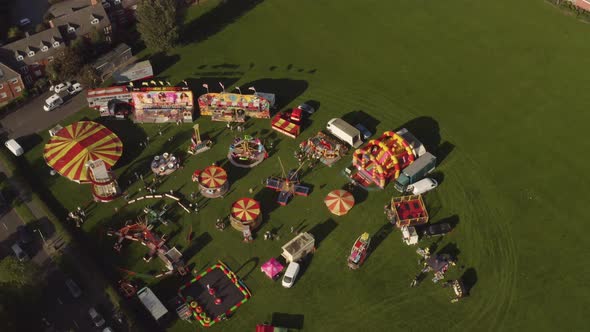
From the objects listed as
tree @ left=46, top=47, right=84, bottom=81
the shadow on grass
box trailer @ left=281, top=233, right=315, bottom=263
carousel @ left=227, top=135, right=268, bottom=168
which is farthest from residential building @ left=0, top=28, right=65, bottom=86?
box trailer @ left=281, top=233, right=315, bottom=263

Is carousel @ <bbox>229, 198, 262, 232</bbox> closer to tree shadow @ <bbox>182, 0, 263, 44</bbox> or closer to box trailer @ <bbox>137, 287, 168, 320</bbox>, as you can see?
box trailer @ <bbox>137, 287, 168, 320</bbox>

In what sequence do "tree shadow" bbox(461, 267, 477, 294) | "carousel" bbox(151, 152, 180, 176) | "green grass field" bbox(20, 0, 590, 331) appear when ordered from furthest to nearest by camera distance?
"carousel" bbox(151, 152, 180, 176), "tree shadow" bbox(461, 267, 477, 294), "green grass field" bbox(20, 0, 590, 331)

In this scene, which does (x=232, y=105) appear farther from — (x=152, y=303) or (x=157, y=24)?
(x=152, y=303)

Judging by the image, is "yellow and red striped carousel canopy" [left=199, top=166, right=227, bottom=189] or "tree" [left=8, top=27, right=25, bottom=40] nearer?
"yellow and red striped carousel canopy" [left=199, top=166, right=227, bottom=189]

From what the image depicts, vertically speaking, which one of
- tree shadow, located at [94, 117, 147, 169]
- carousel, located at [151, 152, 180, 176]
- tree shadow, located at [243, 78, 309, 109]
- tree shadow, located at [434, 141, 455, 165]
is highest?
tree shadow, located at [434, 141, 455, 165]

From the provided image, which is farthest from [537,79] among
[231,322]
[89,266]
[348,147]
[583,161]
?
[89,266]

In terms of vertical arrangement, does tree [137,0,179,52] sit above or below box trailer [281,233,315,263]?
above
